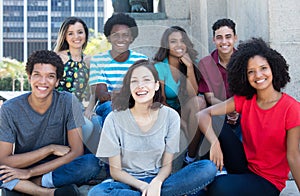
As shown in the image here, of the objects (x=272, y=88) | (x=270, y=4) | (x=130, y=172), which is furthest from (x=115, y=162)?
(x=270, y=4)

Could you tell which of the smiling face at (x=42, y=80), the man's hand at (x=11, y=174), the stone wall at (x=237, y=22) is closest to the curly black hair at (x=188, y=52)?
the stone wall at (x=237, y=22)

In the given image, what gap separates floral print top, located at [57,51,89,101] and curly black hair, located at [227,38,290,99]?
5.05 feet

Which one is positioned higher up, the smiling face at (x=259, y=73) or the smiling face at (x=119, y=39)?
the smiling face at (x=119, y=39)

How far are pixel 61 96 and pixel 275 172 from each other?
169 centimetres

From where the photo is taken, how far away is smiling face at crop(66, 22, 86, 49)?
3912mm

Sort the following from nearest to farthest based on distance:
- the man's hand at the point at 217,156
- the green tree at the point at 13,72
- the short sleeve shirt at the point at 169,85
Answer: the man's hand at the point at 217,156, the short sleeve shirt at the point at 169,85, the green tree at the point at 13,72

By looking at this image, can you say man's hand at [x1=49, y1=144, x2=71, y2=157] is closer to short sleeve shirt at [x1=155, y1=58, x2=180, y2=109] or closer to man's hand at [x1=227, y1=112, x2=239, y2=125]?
short sleeve shirt at [x1=155, y1=58, x2=180, y2=109]

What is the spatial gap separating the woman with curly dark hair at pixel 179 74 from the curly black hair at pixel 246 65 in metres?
0.56

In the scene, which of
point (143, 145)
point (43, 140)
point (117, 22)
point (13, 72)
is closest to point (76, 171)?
point (43, 140)

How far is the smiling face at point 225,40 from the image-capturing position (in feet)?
11.7

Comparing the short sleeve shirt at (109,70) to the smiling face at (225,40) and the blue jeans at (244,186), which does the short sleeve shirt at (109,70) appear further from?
the blue jeans at (244,186)

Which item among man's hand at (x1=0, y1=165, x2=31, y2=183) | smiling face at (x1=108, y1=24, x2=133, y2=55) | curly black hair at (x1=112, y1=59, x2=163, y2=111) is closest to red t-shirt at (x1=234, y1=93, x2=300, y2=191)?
curly black hair at (x1=112, y1=59, x2=163, y2=111)

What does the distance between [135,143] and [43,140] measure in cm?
78

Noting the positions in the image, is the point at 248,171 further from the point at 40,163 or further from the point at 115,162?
the point at 40,163
